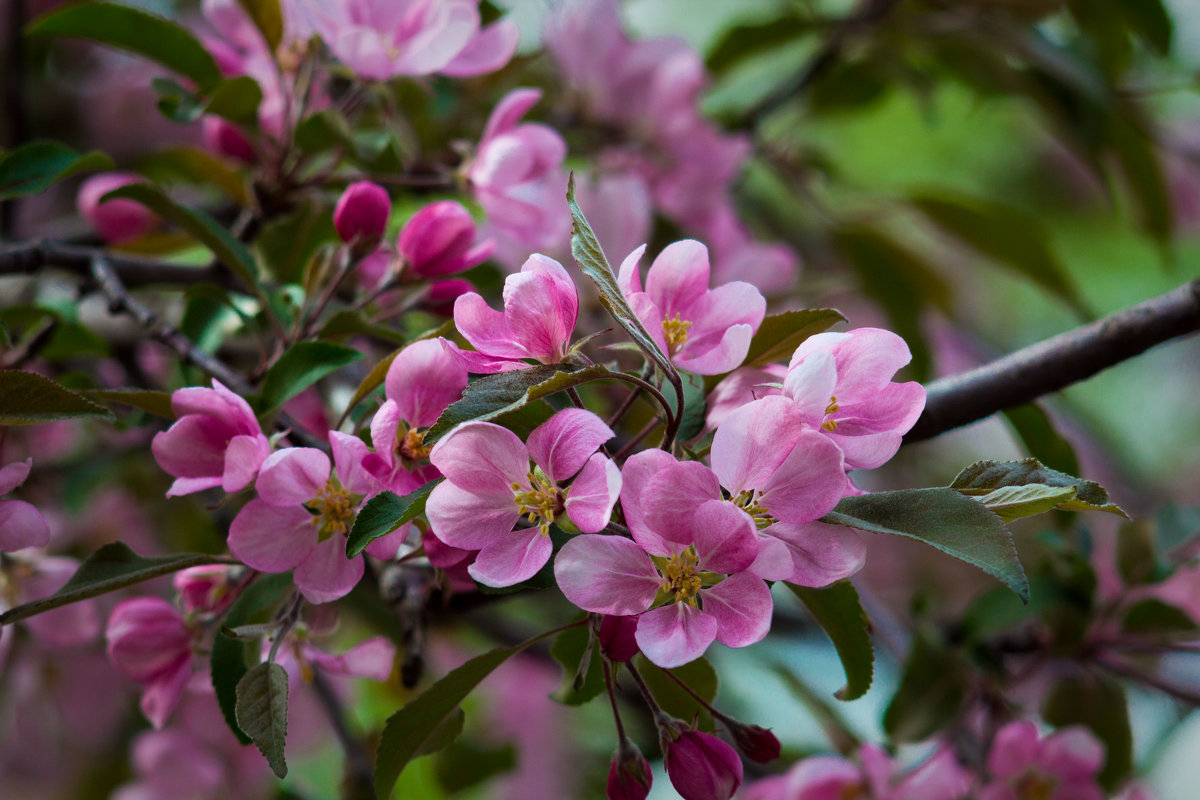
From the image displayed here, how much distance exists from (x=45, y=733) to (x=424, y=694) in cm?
115

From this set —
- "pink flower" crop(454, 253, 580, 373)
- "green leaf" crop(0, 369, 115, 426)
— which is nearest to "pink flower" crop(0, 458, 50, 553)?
"green leaf" crop(0, 369, 115, 426)

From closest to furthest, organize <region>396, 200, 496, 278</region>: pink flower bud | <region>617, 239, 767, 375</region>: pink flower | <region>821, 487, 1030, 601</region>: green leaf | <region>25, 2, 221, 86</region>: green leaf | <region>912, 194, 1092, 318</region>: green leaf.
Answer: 1. <region>821, 487, 1030, 601</region>: green leaf
2. <region>617, 239, 767, 375</region>: pink flower
3. <region>396, 200, 496, 278</region>: pink flower bud
4. <region>25, 2, 221, 86</region>: green leaf
5. <region>912, 194, 1092, 318</region>: green leaf

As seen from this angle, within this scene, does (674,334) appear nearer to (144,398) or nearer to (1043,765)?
(144,398)

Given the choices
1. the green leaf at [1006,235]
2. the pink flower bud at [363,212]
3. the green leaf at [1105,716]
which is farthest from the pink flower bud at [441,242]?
the green leaf at [1006,235]

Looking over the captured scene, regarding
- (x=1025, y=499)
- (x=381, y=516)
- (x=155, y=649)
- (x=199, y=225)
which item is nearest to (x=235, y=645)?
(x=155, y=649)

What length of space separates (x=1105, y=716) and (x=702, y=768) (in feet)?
1.90

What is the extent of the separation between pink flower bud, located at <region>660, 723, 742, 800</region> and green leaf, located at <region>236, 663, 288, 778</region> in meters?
0.18

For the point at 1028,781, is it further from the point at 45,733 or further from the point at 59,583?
the point at 45,733

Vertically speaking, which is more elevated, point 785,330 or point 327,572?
point 785,330

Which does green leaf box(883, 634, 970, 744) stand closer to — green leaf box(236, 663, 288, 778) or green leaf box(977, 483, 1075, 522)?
green leaf box(977, 483, 1075, 522)

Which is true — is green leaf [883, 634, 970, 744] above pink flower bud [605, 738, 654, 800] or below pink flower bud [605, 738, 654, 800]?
below

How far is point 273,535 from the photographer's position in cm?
49

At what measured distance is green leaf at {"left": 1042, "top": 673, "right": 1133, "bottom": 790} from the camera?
2.83 feet

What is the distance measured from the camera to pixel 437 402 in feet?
1.52
